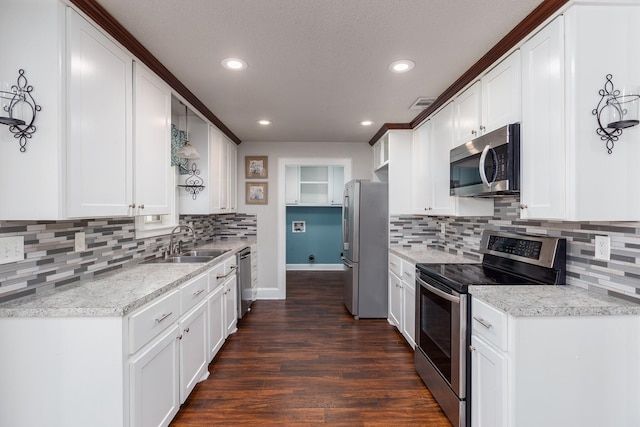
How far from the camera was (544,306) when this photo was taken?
1391 millimetres

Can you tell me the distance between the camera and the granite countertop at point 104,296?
1307mm

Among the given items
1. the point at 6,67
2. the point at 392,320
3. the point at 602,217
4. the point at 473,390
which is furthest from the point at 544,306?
the point at 6,67

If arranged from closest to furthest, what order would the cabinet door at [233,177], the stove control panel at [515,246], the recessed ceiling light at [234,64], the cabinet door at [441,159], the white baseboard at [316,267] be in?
the stove control panel at [515,246], the recessed ceiling light at [234,64], the cabinet door at [441,159], the cabinet door at [233,177], the white baseboard at [316,267]

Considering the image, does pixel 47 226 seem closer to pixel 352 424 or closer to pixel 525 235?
pixel 352 424

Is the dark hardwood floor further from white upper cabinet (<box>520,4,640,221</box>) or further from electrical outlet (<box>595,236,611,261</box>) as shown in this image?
white upper cabinet (<box>520,4,640,221</box>)

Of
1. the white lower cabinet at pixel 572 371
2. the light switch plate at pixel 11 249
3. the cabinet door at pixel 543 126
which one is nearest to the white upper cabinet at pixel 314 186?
the cabinet door at pixel 543 126

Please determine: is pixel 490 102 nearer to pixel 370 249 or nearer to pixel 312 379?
pixel 370 249

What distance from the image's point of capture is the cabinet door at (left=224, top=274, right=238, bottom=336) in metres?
2.92

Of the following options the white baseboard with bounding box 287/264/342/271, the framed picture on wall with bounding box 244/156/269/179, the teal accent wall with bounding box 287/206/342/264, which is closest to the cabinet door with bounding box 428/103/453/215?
the framed picture on wall with bounding box 244/156/269/179

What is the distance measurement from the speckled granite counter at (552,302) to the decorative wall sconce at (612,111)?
0.71 meters

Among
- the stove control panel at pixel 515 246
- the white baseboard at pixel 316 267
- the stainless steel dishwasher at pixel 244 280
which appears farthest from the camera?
the white baseboard at pixel 316 267

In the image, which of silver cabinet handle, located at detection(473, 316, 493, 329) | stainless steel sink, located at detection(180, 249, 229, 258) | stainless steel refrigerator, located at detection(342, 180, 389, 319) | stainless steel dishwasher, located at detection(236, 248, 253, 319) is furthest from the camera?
stainless steel refrigerator, located at detection(342, 180, 389, 319)

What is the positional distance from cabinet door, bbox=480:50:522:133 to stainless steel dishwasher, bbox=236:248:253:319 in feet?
8.77

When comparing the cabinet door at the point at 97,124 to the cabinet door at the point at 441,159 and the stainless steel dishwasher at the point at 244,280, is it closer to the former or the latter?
the stainless steel dishwasher at the point at 244,280
